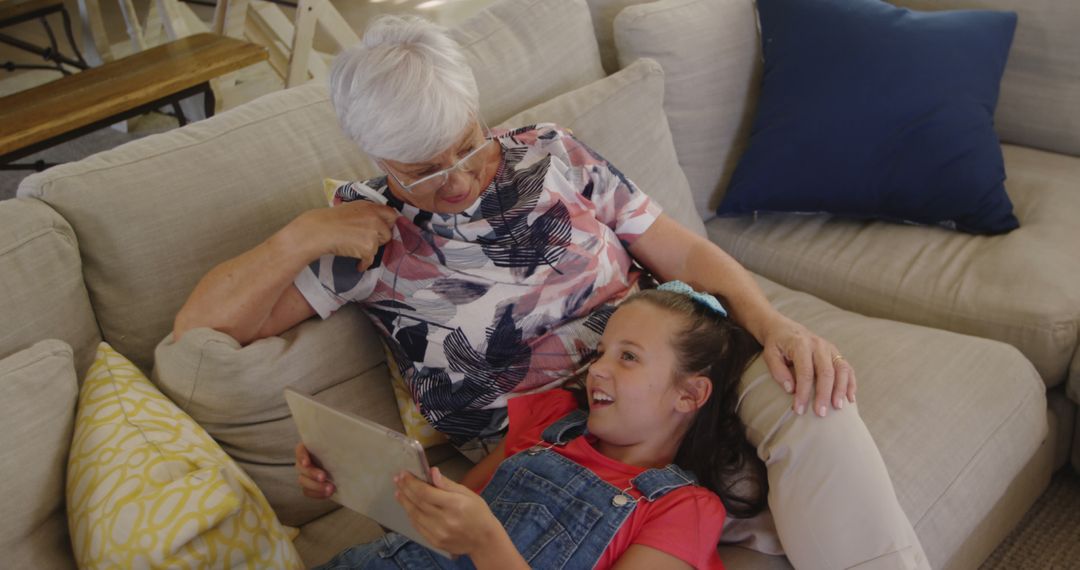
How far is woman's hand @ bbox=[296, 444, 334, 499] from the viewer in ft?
4.16

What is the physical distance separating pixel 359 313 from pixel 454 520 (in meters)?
0.59

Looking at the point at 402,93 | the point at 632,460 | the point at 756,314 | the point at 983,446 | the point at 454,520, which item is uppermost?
the point at 402,93

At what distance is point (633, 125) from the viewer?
1.96m

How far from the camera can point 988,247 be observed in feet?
6.42

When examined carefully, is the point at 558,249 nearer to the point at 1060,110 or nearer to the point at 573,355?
the point at 573,355

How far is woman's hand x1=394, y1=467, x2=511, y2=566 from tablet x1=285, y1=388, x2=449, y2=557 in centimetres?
1

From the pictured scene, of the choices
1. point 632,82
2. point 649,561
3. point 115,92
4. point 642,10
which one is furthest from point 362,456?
point 115,92

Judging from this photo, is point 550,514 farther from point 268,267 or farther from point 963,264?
point 963,264

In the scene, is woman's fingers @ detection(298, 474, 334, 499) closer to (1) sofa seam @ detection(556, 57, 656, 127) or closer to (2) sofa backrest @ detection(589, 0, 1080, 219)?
(1) sofa seam @ detection(556, 57, 656, 127)

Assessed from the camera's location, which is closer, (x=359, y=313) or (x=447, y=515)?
(x=447, y=515)

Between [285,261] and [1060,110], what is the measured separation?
180 centimetres

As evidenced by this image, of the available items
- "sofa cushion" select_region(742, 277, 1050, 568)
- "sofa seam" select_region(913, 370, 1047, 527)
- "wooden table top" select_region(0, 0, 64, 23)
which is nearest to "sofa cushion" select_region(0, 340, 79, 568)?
"sofa cushion" select_region(742, 277, 1050, 568)

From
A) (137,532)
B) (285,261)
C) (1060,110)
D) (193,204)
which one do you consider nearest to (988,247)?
(1060,110)

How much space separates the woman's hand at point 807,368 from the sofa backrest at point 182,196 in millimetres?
817
